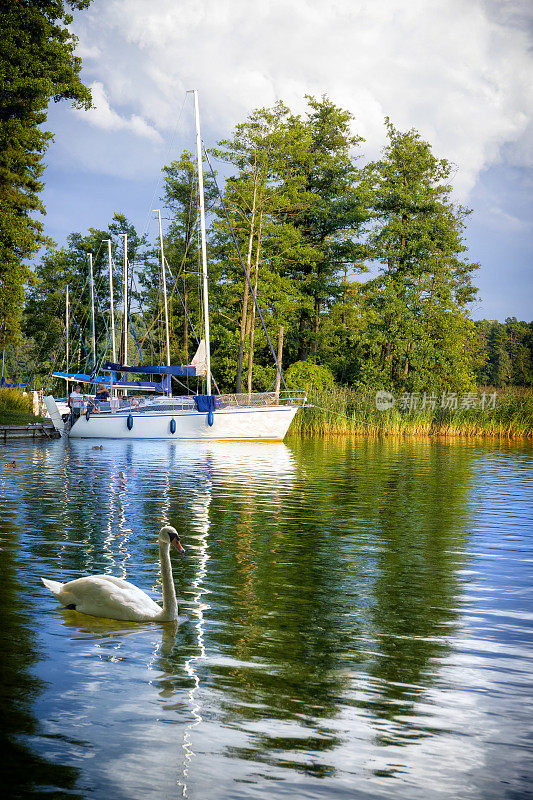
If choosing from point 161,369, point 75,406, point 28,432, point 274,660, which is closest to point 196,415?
point 161,369

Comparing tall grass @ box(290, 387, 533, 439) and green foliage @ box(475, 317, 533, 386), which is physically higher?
green foliage @ box(475, 317, 533, 386)

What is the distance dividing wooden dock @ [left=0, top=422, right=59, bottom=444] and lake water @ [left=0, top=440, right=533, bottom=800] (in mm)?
22378

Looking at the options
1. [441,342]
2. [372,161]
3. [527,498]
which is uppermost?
[372,161]

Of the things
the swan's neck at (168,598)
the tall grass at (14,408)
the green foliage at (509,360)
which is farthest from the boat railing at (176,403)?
the green foliage at (509,360)

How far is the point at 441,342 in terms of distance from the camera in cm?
5975

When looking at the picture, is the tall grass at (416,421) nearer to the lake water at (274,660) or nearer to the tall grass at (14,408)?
the tall grass at (14,408)

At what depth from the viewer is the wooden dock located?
122 ft

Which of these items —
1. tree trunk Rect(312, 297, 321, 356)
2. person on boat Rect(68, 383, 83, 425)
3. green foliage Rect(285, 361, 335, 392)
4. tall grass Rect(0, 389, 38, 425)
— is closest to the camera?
person on boat Rect(68, 383, 83, 425)

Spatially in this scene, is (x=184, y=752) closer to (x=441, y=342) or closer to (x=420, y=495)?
(x=420, y=495)

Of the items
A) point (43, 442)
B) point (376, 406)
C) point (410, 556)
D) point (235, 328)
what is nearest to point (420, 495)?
point (410, 556)

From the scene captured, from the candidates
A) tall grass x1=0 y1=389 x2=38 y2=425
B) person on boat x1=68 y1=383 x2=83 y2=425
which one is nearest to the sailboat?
person on boat x1=68 y1=383 x2=83 y2=425

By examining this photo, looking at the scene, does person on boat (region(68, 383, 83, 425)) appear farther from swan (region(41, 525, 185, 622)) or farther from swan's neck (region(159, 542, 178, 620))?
swan's neck (region(159, 542, 178, 620))

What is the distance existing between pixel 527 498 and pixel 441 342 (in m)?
41.0

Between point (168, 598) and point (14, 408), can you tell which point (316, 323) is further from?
point (168, 598)
